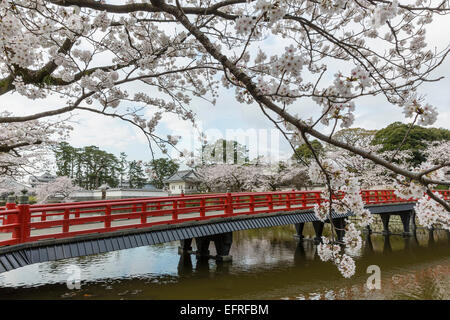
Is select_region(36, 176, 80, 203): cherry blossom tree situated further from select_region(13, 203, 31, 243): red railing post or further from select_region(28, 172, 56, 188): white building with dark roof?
select_region(13, 203, 31, 243): red railing post

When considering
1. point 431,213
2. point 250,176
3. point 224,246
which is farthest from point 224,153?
point 431,213

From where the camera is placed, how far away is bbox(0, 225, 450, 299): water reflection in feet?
25.7

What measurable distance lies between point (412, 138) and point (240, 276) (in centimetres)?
2464

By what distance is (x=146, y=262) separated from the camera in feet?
36.5

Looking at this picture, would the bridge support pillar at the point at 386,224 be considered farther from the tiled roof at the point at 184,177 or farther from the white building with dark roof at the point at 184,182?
the white building with dark roof at the point at 184,182

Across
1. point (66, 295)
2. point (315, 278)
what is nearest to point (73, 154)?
point (66, 295)

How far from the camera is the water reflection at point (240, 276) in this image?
25.7ft

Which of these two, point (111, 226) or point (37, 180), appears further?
point (37, 180)

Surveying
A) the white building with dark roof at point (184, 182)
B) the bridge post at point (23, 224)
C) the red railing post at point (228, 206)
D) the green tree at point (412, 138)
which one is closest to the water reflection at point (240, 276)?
the red railing post at point (228, 206)

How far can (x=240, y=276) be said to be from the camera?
30.9 ft

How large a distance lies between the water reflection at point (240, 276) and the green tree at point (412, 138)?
14059mm

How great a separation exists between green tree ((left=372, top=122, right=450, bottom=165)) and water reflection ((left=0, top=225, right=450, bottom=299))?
14059 millimetres

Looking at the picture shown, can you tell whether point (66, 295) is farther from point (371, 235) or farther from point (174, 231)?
point (371, 235)

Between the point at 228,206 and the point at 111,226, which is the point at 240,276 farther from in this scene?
the point at 111,226
